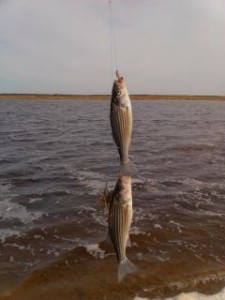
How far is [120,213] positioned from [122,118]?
0.99 metres

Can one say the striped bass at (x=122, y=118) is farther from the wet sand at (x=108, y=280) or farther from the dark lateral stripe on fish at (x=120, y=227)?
the wet sand at (x=108, y=280)

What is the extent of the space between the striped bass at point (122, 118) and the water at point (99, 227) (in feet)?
17.0

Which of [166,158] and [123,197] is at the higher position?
[123,197]

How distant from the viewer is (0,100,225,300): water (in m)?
8.84

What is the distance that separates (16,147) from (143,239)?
57.5 feet

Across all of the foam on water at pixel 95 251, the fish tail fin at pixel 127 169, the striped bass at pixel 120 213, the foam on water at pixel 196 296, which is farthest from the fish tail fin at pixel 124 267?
the foam on water at pixel 95 251

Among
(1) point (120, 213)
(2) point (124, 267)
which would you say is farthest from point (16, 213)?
(1) point (120, 213)

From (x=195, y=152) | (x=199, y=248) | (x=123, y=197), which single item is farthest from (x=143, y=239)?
(x=195, y=152)

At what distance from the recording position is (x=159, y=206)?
1430cm

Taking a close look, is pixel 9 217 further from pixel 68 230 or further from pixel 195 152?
pixel 195 152

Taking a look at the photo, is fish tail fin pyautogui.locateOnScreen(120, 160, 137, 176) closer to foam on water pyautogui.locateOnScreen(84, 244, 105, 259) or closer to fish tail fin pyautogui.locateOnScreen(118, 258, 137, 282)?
fish tail fin pyautogui.locateOnScreen(118, 258, 137, 282)

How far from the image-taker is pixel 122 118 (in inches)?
146

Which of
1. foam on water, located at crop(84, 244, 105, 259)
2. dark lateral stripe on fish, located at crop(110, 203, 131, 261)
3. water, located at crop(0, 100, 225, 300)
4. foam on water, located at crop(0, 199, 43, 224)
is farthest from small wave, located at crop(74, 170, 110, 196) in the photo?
dark lateral stripe on fish, located at crop(110, 203, 131, 261)

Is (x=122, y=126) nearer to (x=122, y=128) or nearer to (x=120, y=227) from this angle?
(x=122, y=128)
